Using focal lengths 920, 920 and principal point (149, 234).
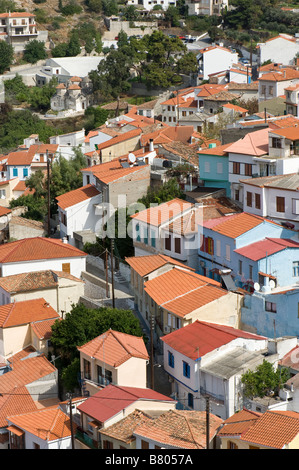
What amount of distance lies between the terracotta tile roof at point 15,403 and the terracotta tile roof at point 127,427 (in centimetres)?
571

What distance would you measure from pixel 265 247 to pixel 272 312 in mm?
3701

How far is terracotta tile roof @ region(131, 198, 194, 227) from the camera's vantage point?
4641 cm

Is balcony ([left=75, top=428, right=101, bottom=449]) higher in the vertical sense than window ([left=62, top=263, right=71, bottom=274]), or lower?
lower

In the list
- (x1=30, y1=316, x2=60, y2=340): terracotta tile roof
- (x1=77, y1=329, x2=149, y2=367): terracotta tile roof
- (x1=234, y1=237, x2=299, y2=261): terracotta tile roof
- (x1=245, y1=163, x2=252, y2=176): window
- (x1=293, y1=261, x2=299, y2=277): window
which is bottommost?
(x1=30, y1=316, x2=60, y2=340): terracotta tile roof

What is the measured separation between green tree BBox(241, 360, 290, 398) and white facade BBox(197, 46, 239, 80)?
186 ft

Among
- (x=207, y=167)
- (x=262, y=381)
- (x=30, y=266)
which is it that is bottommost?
(x=262, y=381)

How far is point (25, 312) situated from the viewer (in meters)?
43.2

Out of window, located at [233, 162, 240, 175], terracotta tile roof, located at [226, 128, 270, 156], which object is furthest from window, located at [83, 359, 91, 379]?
terracotta tile roof, located at [226, 128, 270, 156]

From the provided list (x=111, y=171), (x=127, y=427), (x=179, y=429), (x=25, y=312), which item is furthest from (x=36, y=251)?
(x=179, y=429)

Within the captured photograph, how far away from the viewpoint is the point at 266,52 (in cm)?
8762

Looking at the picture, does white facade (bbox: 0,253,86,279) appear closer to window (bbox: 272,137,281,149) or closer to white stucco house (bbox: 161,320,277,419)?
white stucco house (bbox: 161,320,277,419)

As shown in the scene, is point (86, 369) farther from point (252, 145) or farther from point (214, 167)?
point (252, 145)

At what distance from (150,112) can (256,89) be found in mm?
11450

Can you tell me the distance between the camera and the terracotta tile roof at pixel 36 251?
46.9 m
